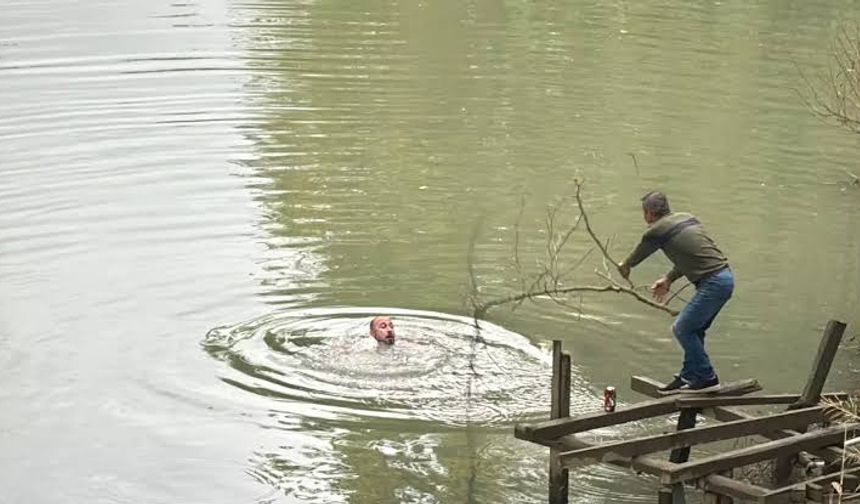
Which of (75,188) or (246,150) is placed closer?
(75,188)

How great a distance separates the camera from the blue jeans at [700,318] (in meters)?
11.2

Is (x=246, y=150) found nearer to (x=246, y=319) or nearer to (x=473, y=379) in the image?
(x=246, y=319)

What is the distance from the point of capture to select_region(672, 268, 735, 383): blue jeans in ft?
36.8

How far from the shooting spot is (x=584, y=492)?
11.4m

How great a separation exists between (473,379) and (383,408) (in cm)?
116

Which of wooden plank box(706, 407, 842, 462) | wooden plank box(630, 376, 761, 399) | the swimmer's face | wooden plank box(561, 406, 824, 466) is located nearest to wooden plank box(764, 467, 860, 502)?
wooden plank box(706, 407, 842, 462)

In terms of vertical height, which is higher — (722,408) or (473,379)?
(722,408)

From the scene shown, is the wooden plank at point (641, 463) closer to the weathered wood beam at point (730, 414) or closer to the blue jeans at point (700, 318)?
the weathered wood beam at point (730, 414)

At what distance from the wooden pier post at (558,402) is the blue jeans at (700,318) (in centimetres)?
148

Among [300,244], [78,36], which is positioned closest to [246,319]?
[300,244]

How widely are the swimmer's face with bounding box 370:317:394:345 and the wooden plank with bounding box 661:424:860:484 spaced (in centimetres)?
500

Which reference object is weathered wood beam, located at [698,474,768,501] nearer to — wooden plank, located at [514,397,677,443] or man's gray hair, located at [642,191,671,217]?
wooden plank, located at [514,397,677,443]

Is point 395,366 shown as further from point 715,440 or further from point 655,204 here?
point 715,440

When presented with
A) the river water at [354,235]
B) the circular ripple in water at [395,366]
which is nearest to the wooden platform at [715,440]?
the river water at [354,235]
